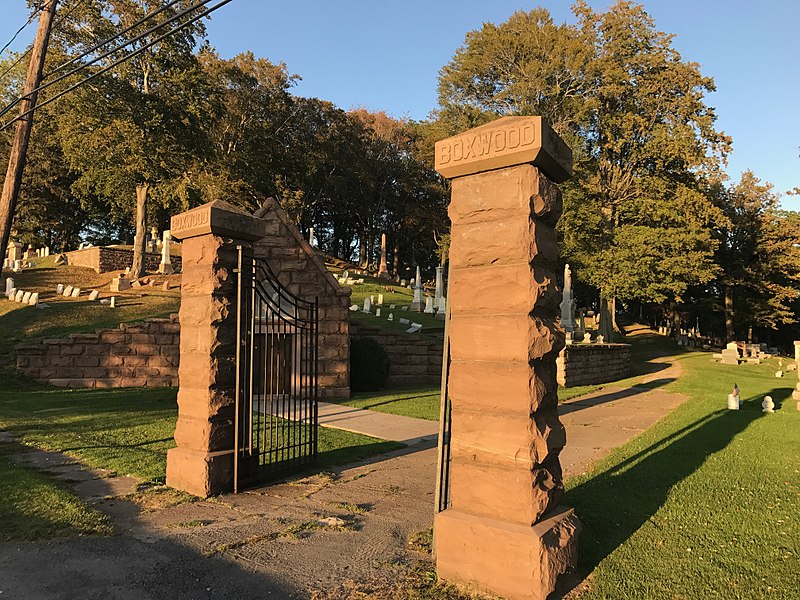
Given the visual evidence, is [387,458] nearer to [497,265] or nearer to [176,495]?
[176,495]

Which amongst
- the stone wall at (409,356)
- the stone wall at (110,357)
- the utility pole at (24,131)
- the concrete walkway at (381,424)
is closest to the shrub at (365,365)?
the stone wall at (409,356)

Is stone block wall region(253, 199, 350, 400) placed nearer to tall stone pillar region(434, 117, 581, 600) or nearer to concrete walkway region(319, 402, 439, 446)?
concrete walkway region(319, 402, 439, 446)

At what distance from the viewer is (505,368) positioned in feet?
11.7

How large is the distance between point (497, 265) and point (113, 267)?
104ft

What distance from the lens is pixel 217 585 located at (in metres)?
3.58

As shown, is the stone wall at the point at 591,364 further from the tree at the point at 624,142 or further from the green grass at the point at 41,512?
the green grass at the point at 41,512

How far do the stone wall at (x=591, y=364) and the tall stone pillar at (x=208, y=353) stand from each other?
1276 centimetres

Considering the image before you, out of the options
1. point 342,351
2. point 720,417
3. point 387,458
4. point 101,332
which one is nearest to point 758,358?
point 720,417

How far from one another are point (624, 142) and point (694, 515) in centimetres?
2879

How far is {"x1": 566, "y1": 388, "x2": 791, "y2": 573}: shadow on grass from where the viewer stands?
14.3 ft

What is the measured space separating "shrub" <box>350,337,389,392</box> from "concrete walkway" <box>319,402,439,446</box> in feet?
9.99

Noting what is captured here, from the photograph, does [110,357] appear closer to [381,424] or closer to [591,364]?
[381,424]

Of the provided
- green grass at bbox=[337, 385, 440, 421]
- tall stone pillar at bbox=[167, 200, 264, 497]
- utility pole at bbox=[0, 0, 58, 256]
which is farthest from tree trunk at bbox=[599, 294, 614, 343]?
tall stone pillar at bbox=[167, 200, 264, 497]

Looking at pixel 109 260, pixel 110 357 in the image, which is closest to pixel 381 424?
pixel 110 357
